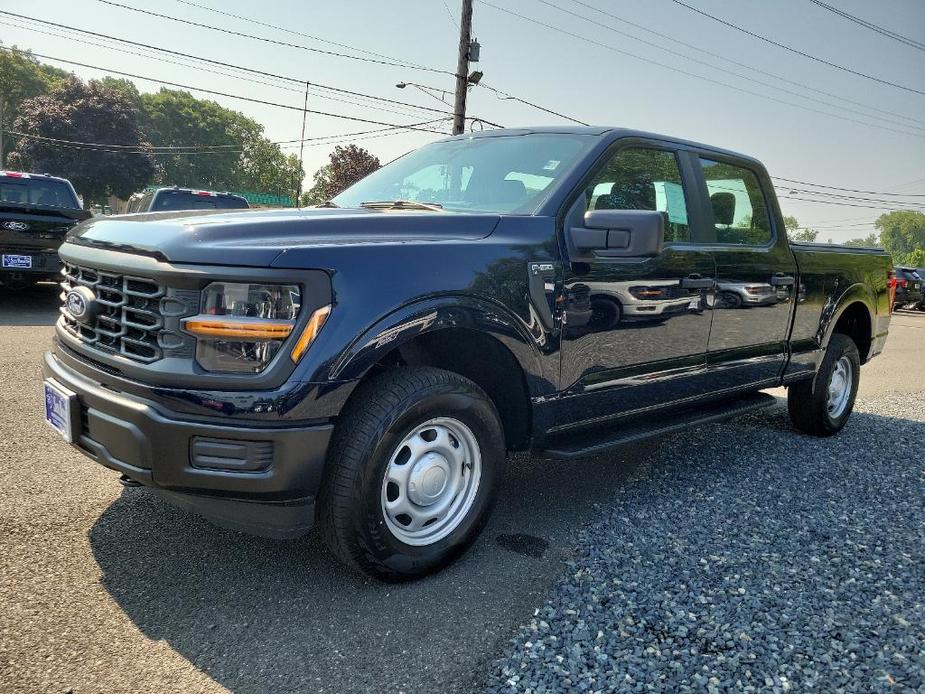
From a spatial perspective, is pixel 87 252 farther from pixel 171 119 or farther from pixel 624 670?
pixel 171 119

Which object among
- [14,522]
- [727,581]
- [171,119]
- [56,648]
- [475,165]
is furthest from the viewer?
[171,119]

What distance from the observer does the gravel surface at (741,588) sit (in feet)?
7.13

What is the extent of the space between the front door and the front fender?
0.21 metres

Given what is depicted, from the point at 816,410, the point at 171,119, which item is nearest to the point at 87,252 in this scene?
the point at 816,410

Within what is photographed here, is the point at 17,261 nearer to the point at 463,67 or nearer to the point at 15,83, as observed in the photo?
the point at 463,67

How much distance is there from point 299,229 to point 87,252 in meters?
0.85

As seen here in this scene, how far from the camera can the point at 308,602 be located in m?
2.53

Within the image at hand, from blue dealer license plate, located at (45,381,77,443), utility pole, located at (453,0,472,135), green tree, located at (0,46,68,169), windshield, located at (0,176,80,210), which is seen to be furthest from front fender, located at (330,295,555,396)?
green tree, located at (0,46,68,169)

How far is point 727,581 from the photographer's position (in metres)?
2.78

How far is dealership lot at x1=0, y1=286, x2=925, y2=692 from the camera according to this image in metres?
2.10

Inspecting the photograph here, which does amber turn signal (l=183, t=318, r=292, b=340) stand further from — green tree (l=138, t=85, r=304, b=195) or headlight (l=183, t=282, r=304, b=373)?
green tree (l=138, t=85, r=304, b=195)

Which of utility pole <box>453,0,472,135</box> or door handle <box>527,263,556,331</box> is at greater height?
utility pole <box>453,0,472,135</box>

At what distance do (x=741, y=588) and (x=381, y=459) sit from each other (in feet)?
4.96

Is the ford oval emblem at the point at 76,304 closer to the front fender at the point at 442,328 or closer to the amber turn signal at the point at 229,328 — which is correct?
the amber turn signal at the point at 229,328
